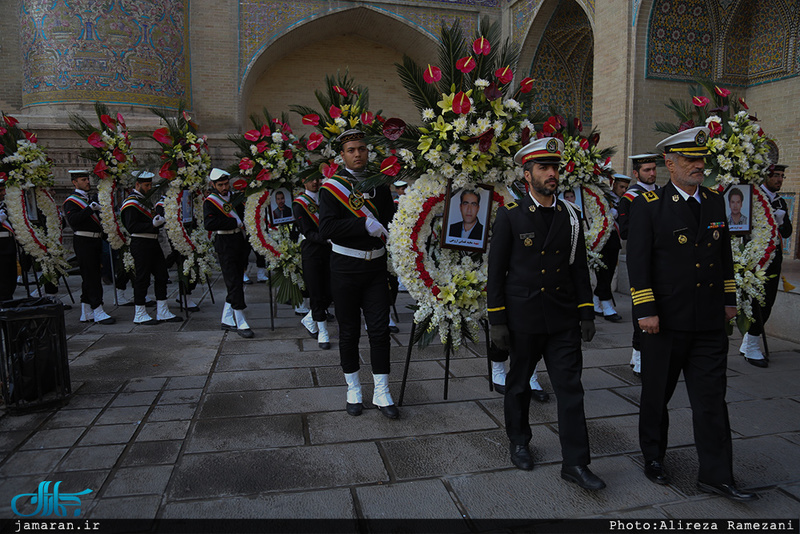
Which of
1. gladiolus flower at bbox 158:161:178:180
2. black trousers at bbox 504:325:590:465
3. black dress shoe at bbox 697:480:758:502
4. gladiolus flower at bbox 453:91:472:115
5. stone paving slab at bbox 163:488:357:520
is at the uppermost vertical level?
gladiolus flower at bbox 453:91:472:115

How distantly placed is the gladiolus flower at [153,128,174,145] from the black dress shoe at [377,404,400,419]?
4913 millimetres

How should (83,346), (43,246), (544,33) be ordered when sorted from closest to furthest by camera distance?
1. (83,346)
2. (43,246)
3. (544,33)

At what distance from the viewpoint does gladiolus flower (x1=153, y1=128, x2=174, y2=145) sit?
22.7 feet

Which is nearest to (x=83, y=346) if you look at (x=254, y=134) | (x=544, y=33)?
(x=254, y=134)

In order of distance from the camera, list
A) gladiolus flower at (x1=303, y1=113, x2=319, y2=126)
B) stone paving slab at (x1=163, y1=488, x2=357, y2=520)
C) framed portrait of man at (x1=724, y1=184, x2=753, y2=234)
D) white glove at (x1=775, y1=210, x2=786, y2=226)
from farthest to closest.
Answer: white glove at (x1=775, y1=210, x2=786, y2=226)
gladiolus flower at (x1=303, y1=113, x2=319, y2=126)
framed portrait of man at (x1=724, y1=184, x2=753, y2=234)
stone paving slab at (x1=163, y1=488, x2=357, y2=520)

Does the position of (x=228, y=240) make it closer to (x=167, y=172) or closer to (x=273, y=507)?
(x=167, y=172)

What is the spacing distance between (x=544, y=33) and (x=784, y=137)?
6663mm

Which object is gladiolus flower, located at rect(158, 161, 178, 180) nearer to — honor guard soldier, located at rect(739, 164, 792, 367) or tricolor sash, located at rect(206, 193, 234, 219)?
tricolor sash, located at rect(206, 193, 234, 219)

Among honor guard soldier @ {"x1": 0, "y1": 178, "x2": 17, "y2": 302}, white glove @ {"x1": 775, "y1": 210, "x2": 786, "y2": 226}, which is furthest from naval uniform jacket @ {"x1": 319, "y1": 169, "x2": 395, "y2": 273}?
honor guard soldier @ {"x1": 0, "y1": 178, "x2": 17, "y2": 302}

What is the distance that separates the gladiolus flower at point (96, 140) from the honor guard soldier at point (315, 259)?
3.11 m

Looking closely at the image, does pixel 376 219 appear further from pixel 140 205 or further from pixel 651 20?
pixel 651 20

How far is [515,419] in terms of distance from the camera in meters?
3.22

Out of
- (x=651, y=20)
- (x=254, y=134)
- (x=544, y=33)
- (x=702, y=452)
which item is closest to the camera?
(x=702, y=452)

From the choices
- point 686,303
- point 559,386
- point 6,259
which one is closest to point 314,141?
point 559,386
